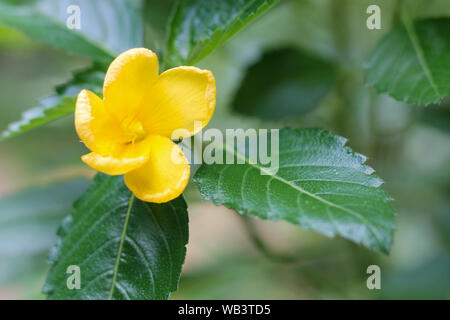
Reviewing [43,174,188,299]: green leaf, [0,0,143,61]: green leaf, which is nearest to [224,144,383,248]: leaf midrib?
[43,174,188,299]: green leaf

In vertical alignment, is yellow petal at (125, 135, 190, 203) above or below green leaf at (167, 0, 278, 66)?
below

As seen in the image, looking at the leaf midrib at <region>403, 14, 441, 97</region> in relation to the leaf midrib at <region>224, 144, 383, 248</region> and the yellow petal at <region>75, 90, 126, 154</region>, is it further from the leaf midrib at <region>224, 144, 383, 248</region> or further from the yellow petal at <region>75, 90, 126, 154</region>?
the yellow petal at <region>75, 90, 126, 154</region>

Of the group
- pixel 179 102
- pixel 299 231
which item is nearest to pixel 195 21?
pixel 179 102

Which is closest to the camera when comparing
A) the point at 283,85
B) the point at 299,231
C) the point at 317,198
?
the point at 317,198

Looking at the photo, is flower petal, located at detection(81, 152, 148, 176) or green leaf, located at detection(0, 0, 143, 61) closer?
flower petal, located at detection(81, 152, 148, 176)

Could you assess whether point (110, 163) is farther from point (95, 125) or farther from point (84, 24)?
point (84, 24)

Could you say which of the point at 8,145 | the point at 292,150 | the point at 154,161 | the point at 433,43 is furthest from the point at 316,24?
the point at 8,145
